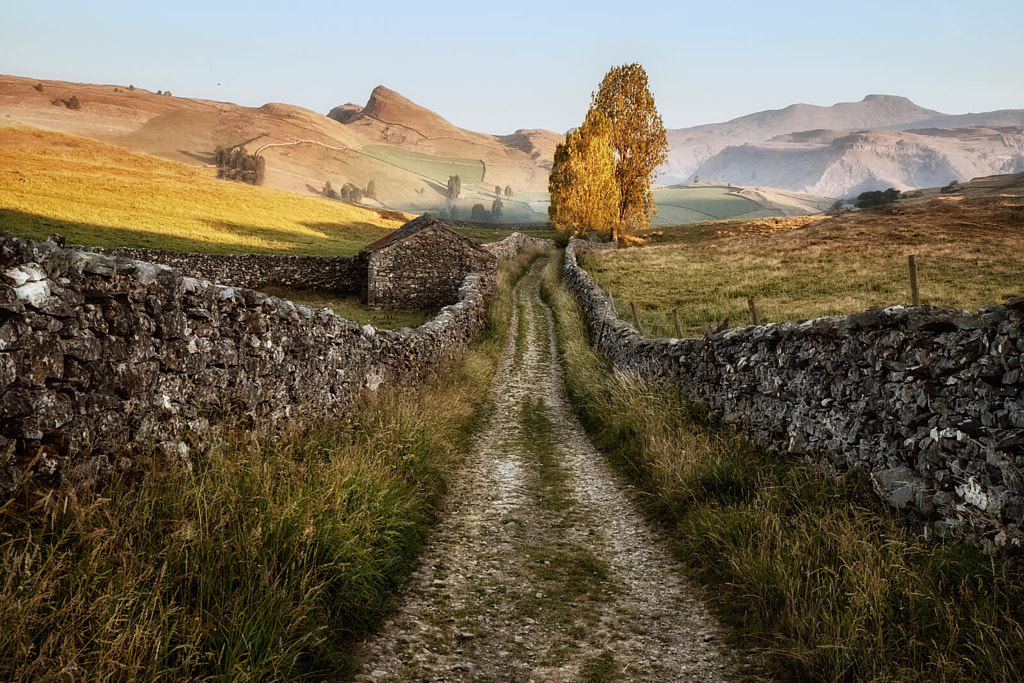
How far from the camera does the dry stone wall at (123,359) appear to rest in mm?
3375

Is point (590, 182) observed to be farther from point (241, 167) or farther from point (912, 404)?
point (241, 167)

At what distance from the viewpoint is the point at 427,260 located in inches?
1067

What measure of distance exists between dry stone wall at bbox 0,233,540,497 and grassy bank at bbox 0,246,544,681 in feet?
0.91

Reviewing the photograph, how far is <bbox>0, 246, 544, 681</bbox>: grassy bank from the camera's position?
105 inches

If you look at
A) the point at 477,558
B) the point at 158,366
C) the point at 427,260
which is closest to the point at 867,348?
the point at 477,558

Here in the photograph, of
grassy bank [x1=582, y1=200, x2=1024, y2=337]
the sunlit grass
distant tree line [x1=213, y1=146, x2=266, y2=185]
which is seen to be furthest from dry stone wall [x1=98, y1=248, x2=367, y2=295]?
distant tree line [x1=213, y1=146, x2=266, y2=185]

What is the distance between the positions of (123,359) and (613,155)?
146ft

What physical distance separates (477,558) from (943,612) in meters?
3.89

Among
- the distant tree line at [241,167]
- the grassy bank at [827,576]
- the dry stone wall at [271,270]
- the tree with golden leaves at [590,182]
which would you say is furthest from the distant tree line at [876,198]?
the distant tree line at [241,167]

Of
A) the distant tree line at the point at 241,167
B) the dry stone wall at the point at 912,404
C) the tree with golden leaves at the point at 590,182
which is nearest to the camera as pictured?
the dry stone wall at the point at 912,404

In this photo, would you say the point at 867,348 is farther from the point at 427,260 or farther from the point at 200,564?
the point at 427,260

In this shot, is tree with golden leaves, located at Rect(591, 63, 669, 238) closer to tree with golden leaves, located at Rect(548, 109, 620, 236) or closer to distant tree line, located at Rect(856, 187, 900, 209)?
tree with golden leaves, located at Rect(548, 109, 620, 236)

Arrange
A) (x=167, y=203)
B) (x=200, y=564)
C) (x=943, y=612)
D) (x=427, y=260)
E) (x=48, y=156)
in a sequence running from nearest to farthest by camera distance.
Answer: (x=200, y=564) < (x=943, y=612) < (x=427, y=260) < (x=167, y=203) < (x=48, y=156)

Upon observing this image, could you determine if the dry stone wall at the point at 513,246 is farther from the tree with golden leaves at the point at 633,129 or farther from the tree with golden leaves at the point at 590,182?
the tree with golden leaves at the point at 633,129
